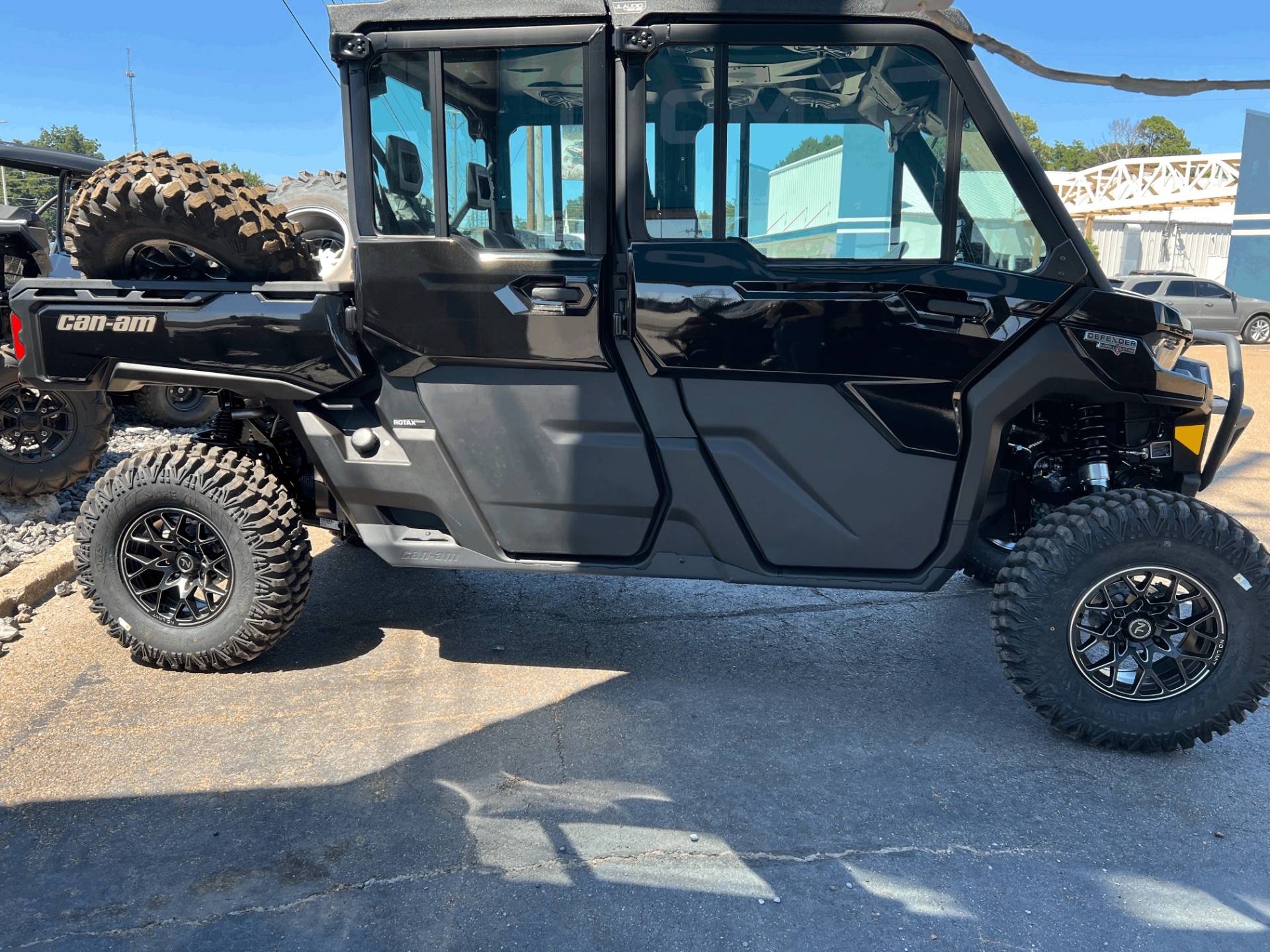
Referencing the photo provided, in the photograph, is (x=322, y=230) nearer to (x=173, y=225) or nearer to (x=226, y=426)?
(x=226, y=426)

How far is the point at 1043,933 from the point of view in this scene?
7.87 ft

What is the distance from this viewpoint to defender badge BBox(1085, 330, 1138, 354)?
3.14 metres

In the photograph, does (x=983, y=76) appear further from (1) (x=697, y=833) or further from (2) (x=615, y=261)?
(1) (x=697, y=833)

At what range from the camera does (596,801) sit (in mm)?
2947

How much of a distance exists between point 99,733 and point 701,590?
9.12 feet

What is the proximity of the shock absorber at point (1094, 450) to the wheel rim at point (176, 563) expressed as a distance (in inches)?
132

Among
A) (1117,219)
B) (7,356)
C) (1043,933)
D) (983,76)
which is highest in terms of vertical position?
(1117,219)

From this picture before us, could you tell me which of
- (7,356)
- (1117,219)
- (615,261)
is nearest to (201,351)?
(615,261)

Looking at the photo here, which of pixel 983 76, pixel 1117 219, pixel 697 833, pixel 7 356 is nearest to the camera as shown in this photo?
pixel 697 833

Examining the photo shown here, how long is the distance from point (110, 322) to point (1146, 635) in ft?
13.0

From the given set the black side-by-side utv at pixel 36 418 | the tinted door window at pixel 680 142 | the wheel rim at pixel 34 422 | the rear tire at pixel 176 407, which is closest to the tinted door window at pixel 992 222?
the tinted door window at pixel 680 142

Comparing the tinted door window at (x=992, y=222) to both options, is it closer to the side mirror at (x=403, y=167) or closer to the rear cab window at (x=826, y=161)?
the rear cab window at (x=826, y=161)

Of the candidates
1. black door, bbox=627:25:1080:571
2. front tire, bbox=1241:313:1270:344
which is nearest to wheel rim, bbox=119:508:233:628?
black door, bbox=627:25:1080:571

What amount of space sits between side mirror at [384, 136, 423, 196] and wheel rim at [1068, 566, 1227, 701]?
276cm
